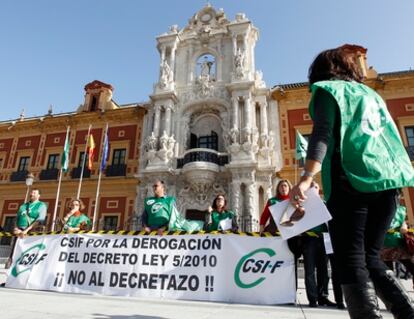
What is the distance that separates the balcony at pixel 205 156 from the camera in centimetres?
1392

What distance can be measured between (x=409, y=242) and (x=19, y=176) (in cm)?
1996

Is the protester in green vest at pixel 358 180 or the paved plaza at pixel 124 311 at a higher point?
the protester in green vest at pixel 358 180

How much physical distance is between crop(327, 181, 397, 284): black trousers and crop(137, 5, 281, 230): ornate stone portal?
11.0m

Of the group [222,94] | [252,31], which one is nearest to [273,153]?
[222,94]

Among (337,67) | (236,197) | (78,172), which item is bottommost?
(337,67)

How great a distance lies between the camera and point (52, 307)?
2814 mm

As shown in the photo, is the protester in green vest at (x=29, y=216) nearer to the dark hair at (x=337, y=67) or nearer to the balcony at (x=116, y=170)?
the dark hair at (x=337, y=67)

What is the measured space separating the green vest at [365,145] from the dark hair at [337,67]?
0.33ft

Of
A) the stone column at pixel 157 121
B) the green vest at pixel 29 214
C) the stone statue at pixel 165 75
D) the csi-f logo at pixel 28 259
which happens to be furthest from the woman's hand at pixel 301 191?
the stone statue at pixel 165 75

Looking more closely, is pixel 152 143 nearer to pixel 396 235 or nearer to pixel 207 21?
pixel 207 21

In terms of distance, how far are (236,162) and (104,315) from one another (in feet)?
36.0

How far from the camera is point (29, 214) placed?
5688 mm

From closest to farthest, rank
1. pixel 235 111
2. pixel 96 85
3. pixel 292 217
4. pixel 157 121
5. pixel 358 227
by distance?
pixel 358 227, pixel 292 217, pixel 235 111, pixel 157 121, pixel 96 85

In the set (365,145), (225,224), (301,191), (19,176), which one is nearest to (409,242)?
(225,224)
